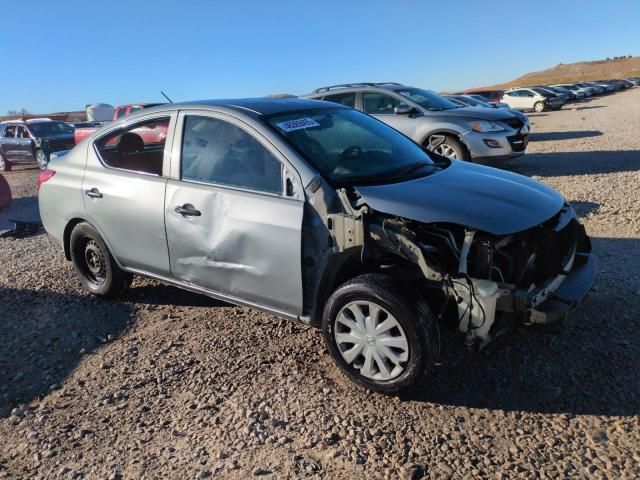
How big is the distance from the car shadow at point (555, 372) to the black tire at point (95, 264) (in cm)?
292

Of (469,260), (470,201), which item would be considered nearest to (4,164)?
(470,201)

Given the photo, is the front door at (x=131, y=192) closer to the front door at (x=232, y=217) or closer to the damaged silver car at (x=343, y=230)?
the damaged silver car at (x=343, y=230)

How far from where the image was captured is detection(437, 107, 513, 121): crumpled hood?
30.1ft

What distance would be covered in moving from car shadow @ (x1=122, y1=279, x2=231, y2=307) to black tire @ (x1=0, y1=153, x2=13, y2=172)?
15.2 meters

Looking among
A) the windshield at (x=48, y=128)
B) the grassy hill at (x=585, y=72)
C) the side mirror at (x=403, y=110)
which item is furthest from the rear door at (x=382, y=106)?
the grassy hill at (x=585, y=72)

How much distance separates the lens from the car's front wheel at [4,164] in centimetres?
1744

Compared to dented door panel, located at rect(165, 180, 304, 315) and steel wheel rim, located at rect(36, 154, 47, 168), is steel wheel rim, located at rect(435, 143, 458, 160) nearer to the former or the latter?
dented door panel, located at rect(165, 180, 304, 315)

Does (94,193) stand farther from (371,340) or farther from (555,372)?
(555,372)

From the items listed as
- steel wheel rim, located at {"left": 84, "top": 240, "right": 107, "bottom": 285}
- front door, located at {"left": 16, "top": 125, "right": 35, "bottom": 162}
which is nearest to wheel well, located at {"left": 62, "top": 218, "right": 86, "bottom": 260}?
steel wheel rim, located at {"left": 84, "top": 240, "right": 107, "bottom": 285}

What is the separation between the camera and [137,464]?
109 inches

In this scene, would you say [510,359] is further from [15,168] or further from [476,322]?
[15,168]

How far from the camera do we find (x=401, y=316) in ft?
9.66

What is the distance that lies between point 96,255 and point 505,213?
11.9ft

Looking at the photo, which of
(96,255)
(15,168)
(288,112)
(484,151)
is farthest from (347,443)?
(15,168)
